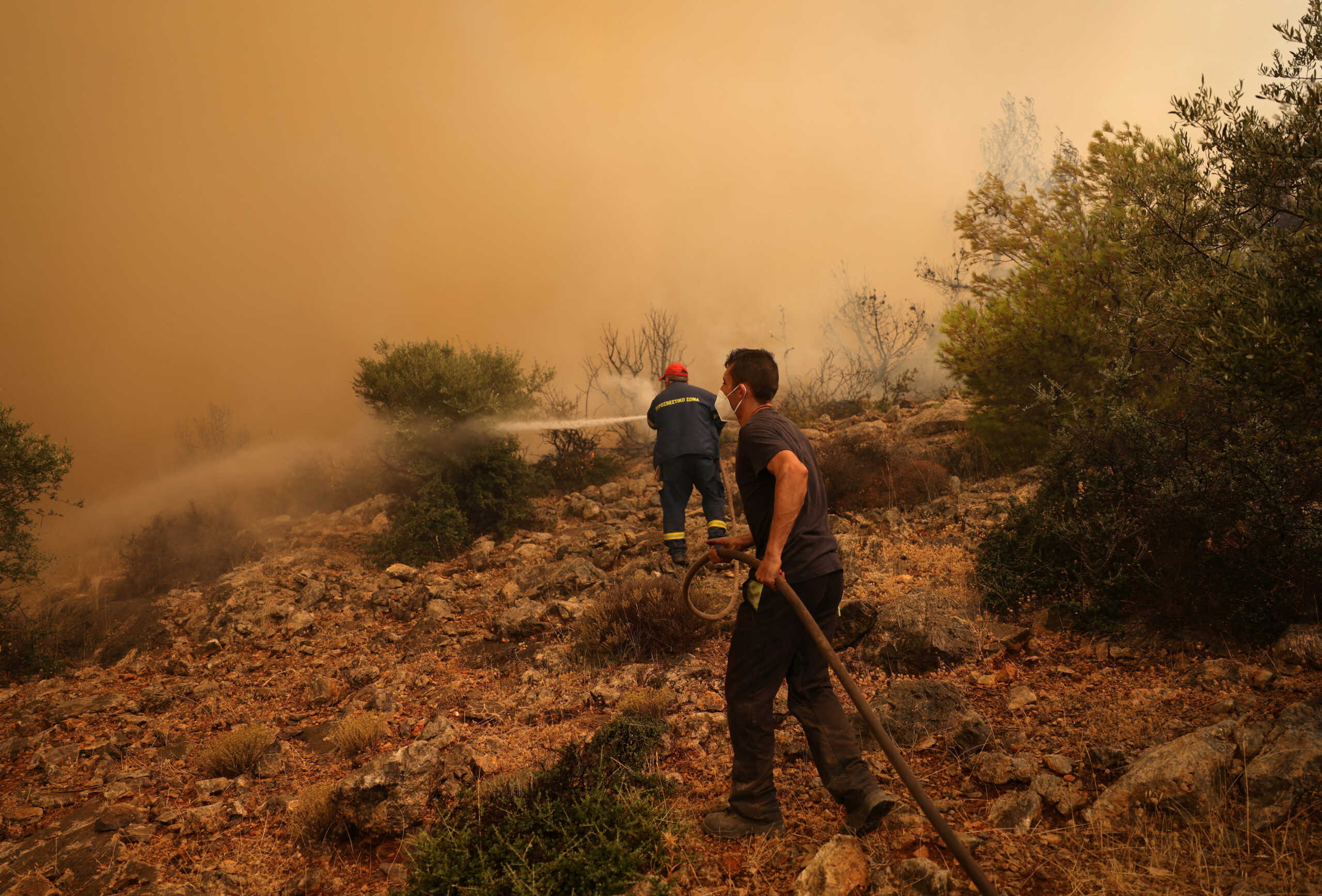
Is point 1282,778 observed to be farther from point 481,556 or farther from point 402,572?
point 402,572

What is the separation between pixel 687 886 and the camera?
2828 millimetres

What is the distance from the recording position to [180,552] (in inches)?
448

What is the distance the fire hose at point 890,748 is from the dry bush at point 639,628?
2.79 meters

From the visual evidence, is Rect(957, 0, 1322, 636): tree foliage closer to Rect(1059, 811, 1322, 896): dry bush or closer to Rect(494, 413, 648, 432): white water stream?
Rect(1059, 811, 1322, 896): dry bush

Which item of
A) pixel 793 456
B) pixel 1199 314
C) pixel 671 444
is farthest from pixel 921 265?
pixel 793 456

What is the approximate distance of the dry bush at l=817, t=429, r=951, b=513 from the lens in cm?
903

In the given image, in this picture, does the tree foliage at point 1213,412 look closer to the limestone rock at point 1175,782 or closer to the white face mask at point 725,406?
the limestone rock at point 1175,782

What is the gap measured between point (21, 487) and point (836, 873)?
33.0 ft

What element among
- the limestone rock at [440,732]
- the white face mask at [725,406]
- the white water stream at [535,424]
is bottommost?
the limestone rock at [440,732]

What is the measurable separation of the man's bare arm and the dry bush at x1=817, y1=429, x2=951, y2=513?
6245mm

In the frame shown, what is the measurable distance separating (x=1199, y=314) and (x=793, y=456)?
2.28 metres

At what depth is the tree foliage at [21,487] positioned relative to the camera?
312 inches

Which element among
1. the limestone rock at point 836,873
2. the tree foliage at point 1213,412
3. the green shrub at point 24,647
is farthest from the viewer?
the green shrub at point 24,647

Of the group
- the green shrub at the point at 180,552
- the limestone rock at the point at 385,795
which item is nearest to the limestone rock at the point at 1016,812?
the limestone rock at the point at 385,795
